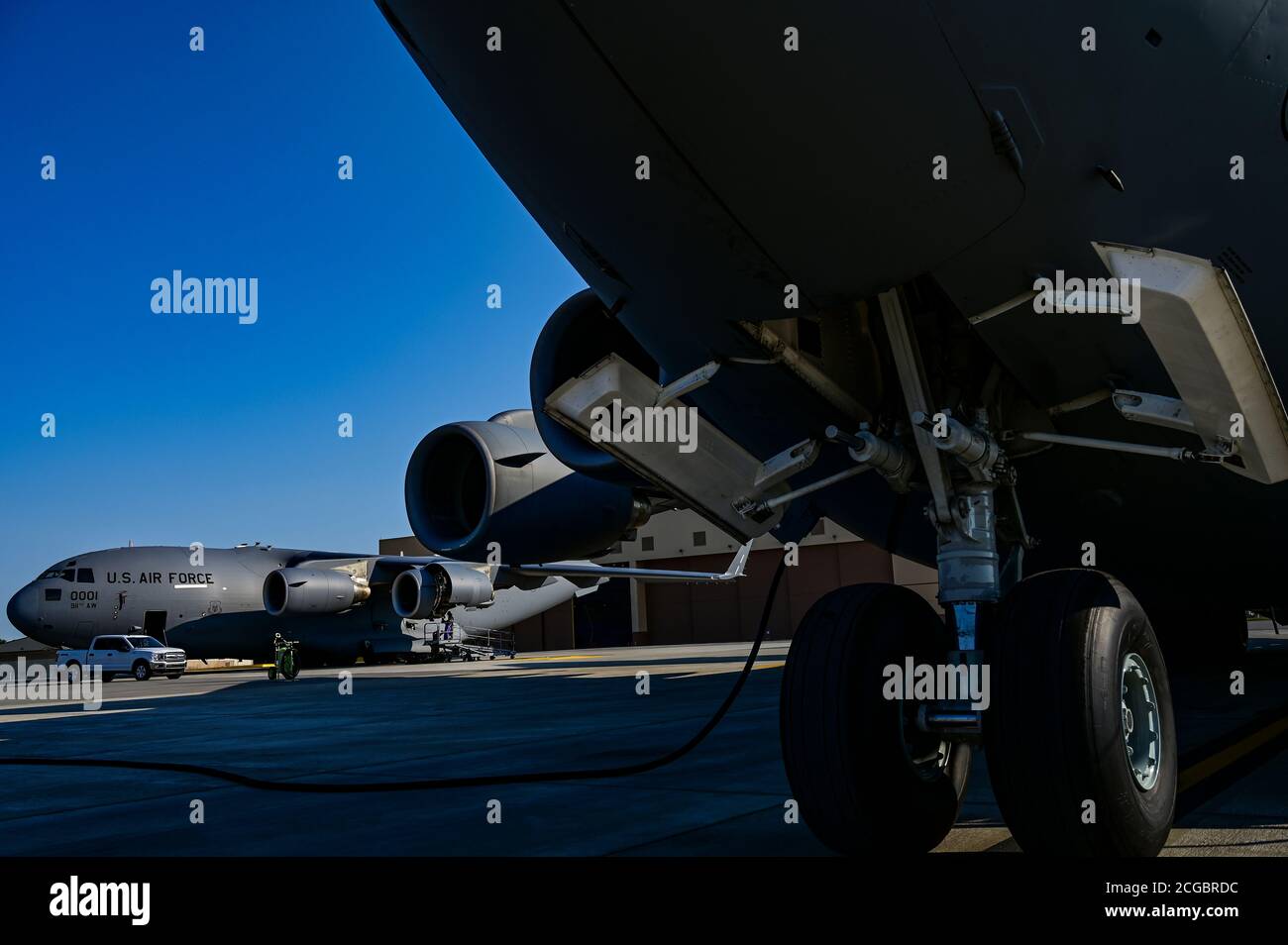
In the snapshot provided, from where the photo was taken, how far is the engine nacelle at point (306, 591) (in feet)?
84.3

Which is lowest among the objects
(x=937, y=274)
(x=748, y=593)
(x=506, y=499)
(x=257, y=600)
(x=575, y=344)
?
(x=748, y=593)

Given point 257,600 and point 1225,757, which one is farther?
point 257,600

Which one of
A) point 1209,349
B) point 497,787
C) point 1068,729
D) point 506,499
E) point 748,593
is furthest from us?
point 748,593

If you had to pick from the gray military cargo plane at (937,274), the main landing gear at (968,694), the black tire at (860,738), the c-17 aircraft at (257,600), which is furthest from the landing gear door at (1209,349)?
the c-17 aircraft at (257,600)

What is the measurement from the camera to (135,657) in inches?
969

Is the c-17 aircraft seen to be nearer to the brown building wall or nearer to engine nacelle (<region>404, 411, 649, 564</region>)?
the brown building wall

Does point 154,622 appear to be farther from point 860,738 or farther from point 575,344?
point 860,738

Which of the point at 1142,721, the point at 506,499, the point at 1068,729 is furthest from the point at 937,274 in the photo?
the point at 506,499

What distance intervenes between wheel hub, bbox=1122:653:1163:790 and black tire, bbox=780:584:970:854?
1.92 ft

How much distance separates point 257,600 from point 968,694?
28134 millimetres

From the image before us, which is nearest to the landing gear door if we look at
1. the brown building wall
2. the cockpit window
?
the cockpit window

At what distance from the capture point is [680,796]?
4645mm

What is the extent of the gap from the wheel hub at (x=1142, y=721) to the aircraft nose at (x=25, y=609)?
28.1m
